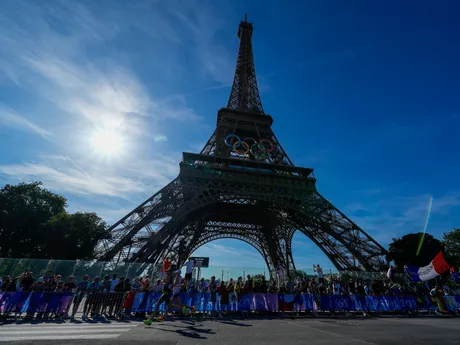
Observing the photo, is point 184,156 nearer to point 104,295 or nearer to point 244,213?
point 244,213

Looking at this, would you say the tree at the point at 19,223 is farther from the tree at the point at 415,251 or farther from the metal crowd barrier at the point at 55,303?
the tree at the point at 415,251

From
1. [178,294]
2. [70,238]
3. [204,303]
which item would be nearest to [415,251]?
[204,303]

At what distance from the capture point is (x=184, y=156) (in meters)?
27.3

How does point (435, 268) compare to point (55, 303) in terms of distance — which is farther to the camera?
point (435, 268)

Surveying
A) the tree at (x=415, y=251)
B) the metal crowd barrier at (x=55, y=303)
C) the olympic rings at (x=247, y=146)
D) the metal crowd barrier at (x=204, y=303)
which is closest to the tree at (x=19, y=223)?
the metal crowd barrier at (x=204, y=303)

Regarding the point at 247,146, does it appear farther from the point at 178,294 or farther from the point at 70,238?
the point at 178,294

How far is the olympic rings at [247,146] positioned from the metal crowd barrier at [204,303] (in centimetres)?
2079

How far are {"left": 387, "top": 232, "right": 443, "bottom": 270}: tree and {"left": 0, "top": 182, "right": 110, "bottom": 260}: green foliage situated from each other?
2884cm

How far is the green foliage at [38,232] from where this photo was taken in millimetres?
21953

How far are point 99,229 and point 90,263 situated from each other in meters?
12.3

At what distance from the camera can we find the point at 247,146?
3334 cm

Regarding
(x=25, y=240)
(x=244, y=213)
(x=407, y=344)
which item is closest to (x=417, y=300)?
(x=407, y=344)

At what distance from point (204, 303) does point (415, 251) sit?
83.2ft

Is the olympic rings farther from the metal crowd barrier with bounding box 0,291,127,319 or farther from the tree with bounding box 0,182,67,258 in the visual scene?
the metal crowd barrier with bounding box 0,291,127,319
